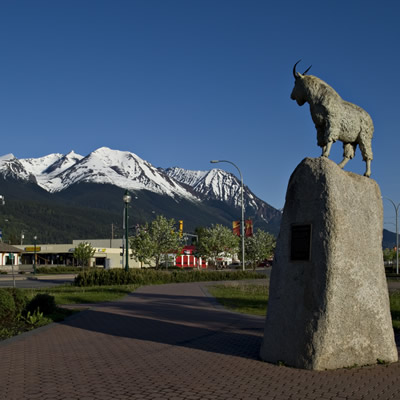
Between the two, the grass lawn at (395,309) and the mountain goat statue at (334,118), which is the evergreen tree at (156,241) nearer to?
the grass lawn at (395,309)

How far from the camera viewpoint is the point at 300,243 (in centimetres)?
→ 800

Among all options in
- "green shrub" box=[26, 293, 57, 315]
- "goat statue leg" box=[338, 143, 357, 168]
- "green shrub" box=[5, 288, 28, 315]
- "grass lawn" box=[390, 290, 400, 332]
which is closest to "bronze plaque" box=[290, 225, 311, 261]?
"goat statue leg" box=[338, 143, 357, 168]

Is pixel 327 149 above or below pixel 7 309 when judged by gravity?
above

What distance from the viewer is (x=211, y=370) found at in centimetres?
746

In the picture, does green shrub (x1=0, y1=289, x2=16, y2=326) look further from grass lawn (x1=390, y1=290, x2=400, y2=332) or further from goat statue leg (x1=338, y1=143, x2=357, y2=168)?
grass lawn (x1=390, y1=290, x2=400, y2=332)

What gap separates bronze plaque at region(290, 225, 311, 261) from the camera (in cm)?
789

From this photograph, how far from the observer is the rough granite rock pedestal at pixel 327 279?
24.7 feet

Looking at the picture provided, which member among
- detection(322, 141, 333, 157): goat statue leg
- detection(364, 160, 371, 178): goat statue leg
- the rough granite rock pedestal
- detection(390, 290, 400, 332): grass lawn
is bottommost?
detection(390, 290, 400, 332): grass lawn

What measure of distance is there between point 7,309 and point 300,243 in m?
7.65

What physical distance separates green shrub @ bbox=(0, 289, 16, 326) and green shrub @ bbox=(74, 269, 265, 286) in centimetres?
1616

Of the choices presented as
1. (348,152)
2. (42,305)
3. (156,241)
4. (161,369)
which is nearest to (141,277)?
(156,241)

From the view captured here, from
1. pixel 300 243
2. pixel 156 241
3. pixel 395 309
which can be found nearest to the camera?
pixel 300 243

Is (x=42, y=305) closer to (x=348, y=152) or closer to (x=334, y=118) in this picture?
(x=348, y=152)

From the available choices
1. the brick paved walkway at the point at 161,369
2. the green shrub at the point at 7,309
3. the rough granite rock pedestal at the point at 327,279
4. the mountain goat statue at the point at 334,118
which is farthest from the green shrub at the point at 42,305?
the mountain goat statue at the point at 334,118
